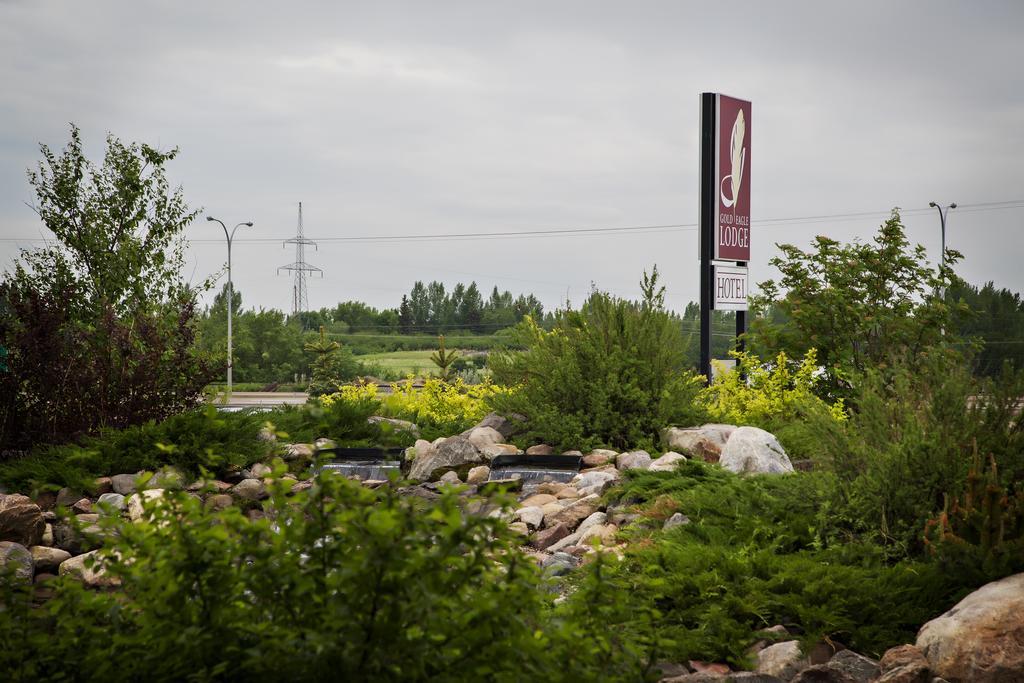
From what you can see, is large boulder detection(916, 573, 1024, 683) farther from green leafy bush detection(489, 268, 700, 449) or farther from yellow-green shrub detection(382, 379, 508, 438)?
yellow-green shrub detection(382, 379, 508, 438)

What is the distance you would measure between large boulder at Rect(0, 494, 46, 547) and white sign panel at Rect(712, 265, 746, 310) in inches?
396

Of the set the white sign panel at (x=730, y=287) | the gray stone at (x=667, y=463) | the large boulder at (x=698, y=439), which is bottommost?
the gray stone at (x=667, y=463)

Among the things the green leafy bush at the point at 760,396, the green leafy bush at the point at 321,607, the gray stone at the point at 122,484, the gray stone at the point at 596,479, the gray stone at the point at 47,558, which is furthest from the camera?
the green leafy bush at the point at 760,396

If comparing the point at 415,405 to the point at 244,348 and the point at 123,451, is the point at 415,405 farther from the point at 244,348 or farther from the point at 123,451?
the point at 244,348

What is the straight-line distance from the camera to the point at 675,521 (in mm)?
6168

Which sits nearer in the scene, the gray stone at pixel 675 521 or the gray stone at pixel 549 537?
the gray stone at pixel 675 521

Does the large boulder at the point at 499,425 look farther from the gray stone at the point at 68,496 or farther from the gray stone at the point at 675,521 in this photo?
the gray stone at the point at 675,521

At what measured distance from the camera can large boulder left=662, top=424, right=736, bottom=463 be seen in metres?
8.65

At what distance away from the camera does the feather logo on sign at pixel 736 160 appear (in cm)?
1484

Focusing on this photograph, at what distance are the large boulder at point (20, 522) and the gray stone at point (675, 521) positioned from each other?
471cm

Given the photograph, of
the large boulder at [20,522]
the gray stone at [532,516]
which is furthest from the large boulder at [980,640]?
the large boulder at [20,522]

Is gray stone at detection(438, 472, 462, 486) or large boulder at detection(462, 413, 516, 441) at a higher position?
large boulder at detection(462, 413, 516, 441)

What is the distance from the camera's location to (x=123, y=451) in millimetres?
8852

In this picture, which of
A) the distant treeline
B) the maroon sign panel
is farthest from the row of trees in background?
the maroon sign panel
